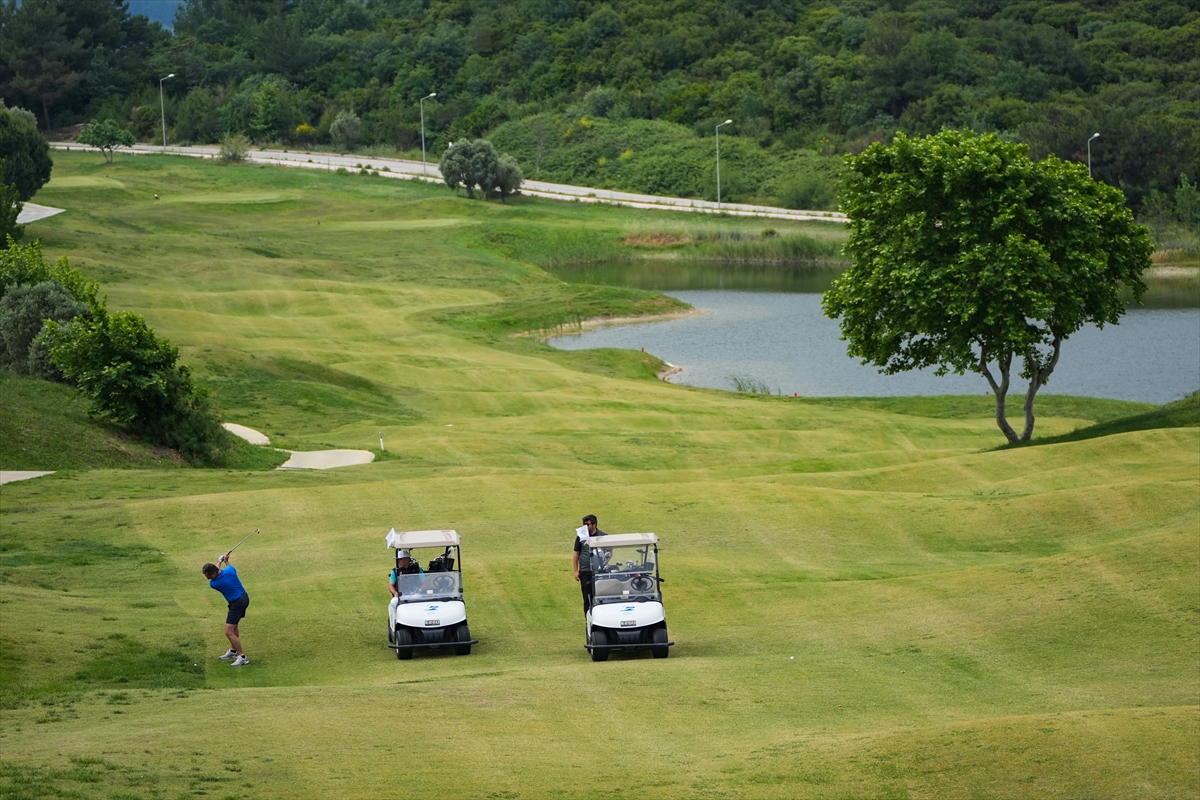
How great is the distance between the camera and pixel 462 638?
2273cm

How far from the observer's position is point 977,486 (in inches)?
1451

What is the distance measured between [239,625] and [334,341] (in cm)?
4602

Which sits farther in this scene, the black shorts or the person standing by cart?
the person standing by cart

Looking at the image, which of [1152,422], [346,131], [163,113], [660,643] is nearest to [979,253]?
[1152,422]

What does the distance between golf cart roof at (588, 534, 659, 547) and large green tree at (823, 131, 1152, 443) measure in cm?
Answer: 2433

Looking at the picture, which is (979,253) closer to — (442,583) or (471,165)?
(442,583)

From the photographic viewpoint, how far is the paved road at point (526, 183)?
131500mm

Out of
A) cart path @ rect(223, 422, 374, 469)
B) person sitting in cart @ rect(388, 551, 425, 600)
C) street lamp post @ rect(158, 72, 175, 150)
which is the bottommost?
cart path @ rect(223, 422, 374, 469)

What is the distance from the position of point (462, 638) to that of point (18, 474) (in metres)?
20.2

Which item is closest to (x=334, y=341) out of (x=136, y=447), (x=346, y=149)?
(x=136, y=447)

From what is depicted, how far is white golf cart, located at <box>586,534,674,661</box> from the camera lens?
72.3 feet

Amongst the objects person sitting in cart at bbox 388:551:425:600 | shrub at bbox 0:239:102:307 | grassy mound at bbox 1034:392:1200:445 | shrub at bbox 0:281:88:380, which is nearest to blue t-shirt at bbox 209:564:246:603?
person sitting in cart at bbox 388:551:425:600

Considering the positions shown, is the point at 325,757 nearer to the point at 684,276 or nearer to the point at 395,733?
the point at 395,733

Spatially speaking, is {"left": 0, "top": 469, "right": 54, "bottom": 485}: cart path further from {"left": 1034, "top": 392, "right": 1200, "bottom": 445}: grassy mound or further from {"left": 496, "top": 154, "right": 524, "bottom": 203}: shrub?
{"left": 496, "top": 154, "right": 524, "bottom": 203}: shrub
